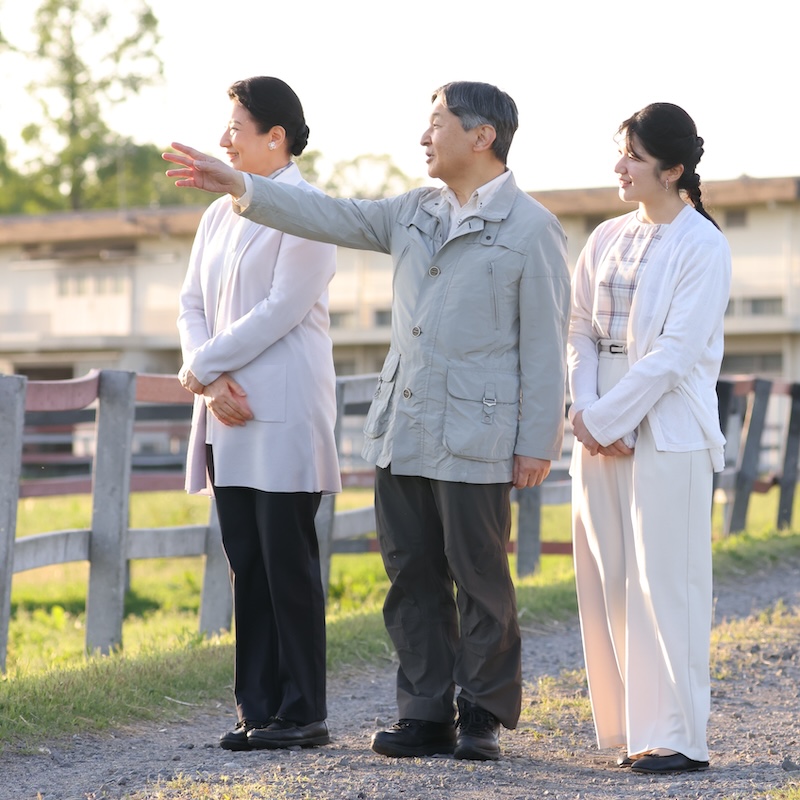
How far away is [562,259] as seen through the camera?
378 cm

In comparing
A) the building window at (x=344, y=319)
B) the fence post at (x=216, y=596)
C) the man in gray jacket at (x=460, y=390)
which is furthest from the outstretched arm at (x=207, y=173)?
the building window at (x=344, y=319)

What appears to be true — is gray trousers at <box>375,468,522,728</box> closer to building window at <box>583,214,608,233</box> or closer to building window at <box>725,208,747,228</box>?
building window at <box>583,214,608,233</box>

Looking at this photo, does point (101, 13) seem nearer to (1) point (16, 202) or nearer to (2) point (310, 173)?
(1) point (16, 202)

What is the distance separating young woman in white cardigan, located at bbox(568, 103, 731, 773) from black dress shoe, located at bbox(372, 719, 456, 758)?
1.51 feet

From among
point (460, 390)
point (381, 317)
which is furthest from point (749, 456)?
point (381, 317)

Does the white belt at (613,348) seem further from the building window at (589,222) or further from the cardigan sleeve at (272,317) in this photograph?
the building window at (589,222)

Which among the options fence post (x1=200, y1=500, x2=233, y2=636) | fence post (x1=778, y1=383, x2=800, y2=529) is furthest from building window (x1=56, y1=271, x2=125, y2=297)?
fence post (x1=200, y1=500, x2=233, y2=636)

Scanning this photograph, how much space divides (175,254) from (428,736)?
27127 millimetres

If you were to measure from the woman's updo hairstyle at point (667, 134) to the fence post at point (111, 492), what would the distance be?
2.43m

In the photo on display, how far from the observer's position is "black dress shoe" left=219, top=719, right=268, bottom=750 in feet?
12.6

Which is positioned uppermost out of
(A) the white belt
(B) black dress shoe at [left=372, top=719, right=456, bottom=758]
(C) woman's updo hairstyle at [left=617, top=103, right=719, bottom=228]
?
(C) woman's updo hairstyle at [left=617, top=103, right=719, bottom=228]

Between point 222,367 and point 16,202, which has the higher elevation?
point 16,202

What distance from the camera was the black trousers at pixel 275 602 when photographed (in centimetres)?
388

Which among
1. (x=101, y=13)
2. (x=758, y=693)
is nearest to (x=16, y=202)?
(x=101, y=13)
